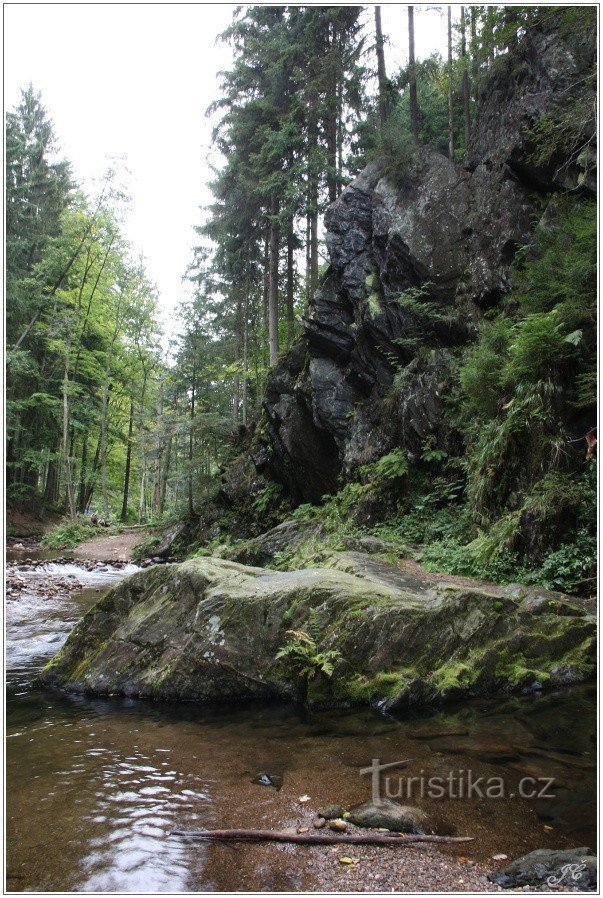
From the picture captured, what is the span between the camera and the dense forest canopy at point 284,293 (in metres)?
8.16

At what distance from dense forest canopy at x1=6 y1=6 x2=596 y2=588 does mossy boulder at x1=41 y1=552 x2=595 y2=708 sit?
1889 millimetres

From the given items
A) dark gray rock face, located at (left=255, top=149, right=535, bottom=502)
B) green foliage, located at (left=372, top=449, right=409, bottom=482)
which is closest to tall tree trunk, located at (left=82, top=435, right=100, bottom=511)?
dark gray rock face, located at (left=255, top=149, right=535, bottom=502)

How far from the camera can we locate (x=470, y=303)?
42.1 ft

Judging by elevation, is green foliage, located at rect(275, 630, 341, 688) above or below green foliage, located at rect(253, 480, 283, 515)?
below

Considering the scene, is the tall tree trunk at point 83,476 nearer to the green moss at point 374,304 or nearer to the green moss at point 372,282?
the green moss at point 372,282

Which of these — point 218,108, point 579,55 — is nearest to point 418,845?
point 579,55

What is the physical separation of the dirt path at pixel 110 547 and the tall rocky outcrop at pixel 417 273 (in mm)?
8802

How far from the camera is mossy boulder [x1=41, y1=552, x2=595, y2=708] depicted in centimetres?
530

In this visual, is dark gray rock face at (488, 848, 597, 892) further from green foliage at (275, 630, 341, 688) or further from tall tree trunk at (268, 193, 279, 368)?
tall tree trunk at (268, 193, 279, 368)

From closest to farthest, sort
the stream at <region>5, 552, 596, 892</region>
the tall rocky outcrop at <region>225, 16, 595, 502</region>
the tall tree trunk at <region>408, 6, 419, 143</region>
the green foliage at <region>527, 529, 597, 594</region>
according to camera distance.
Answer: the stream at <region>5, 552, 596, 892</region>, the green foliage at <region>527, 529, 597, 594</region>, the tall rocky outcrop at <region>225, 16, 595, 502</region>, the tall tree trunk at <region>408, 6, 419, 143</region>

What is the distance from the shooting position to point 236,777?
3801 mm

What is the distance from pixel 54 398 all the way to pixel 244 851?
29.0 metres

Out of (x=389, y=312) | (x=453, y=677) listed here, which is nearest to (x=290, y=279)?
(x=389, y=312)

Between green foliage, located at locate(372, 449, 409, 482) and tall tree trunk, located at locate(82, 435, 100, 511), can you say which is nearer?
green foliage, located at locate(372, 449, 409, 482)
